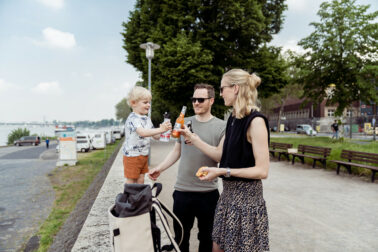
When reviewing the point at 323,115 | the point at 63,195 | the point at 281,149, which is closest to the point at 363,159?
the point at 281,149

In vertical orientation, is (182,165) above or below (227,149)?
below

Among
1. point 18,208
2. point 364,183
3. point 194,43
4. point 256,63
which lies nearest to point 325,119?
point 256,63

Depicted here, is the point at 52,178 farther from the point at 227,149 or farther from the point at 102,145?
the point at 102,145

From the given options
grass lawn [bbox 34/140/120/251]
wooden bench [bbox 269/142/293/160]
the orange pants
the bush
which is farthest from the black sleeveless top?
the bush

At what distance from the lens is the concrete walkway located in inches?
155

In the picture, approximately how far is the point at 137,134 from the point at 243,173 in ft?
6.20

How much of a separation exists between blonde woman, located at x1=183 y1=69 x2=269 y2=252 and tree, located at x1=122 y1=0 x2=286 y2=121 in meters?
15.3

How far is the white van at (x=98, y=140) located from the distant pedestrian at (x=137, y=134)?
96.9 ft

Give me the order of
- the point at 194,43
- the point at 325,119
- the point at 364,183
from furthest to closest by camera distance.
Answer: the point at 325,119 < the point at 194,43 < the point at 364,183

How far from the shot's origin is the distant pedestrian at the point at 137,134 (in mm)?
3137

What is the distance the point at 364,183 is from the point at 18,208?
1147 cm

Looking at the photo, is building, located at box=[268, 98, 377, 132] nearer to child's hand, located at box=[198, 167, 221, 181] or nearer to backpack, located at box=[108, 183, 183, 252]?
child's hand, located at box=[198, 167, 221, 181]

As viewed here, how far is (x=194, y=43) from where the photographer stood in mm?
17344

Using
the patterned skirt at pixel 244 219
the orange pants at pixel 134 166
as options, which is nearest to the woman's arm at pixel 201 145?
the patterned skirt at pixel 244 219
